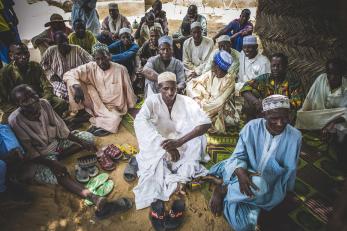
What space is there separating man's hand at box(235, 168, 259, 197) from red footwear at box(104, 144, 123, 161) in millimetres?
1921

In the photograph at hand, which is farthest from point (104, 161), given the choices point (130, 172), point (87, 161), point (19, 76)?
point (19, 76)

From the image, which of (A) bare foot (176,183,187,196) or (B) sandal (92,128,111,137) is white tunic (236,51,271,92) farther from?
(B) sandal (92,128,111,137)

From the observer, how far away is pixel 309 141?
4223 millimetres

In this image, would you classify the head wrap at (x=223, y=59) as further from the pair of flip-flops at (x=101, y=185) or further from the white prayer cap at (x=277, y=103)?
the pair of flip-flops at (x=101, y=185)

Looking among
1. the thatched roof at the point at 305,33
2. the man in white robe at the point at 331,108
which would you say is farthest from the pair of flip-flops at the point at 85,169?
the thatched roof at the point at 305,33

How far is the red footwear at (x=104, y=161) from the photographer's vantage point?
3.65 m

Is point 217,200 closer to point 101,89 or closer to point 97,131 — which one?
point 97,131

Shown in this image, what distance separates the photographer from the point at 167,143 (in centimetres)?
304

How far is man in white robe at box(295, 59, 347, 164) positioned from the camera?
12.1ft

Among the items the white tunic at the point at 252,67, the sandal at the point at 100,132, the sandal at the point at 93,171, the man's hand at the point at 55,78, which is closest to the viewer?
the sandal at the point at 93,171

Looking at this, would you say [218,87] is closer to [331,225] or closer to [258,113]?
[258,113]

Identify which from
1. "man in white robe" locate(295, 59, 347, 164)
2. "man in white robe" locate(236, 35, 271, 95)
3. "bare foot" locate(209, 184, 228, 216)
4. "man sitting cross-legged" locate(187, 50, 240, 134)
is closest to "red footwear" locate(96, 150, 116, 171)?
"bare foot" locate(209, 184, 228, 216)

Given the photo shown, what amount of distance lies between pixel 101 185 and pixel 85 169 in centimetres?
41

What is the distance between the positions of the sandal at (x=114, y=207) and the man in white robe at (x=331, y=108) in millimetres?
3058
